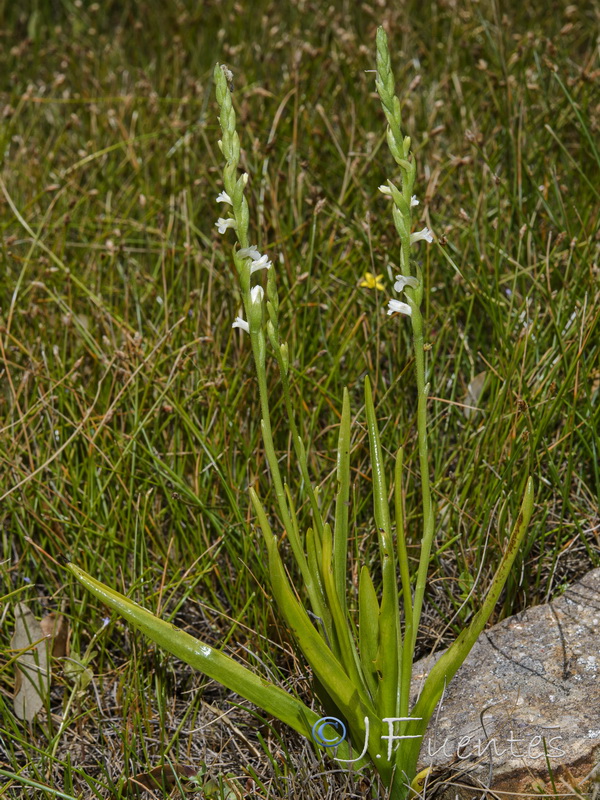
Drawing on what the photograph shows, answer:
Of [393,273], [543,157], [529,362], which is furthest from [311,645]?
[543,157]

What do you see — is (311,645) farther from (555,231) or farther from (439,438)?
(555,231)

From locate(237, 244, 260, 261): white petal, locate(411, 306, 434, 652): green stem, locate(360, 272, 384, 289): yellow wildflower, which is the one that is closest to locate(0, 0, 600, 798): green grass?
locate(360, 272, 384, 289): yellow wildflower

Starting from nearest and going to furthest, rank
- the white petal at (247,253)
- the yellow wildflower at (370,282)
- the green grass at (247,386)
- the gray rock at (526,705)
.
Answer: the white petal at (247,253) → the gray rock at (526,705) → the green grass at (247,386) → the yellow wildflower at (370,282)

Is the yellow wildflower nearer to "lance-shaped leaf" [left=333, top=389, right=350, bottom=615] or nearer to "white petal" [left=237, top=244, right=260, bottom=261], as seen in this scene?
"lance-shaped leaf" [left=333, top=389, right=350, bottom=615]

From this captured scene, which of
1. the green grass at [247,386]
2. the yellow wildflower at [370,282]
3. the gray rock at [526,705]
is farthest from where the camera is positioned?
the yellow wildflower at [370,282]

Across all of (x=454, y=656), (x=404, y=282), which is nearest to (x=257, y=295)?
(x=404, y=282)

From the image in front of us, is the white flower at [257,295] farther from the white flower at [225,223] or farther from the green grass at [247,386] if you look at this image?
the green grass at [247,386]

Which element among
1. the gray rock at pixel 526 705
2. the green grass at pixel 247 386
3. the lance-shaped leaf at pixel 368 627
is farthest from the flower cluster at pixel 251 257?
the gray rock at pixel 526 705
